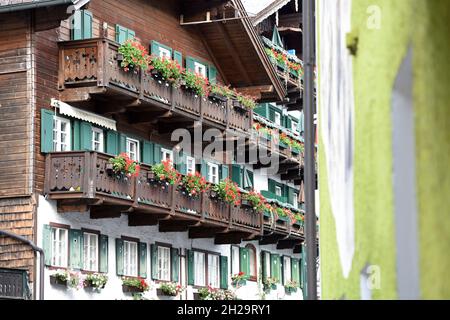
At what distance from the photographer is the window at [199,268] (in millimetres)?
35781

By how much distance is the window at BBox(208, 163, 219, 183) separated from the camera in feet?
122

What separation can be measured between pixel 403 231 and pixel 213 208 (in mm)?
29565

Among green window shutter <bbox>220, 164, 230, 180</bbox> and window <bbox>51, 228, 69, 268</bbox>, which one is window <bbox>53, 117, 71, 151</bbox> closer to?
window <bbox>51, 228, 69, 268</bbox>

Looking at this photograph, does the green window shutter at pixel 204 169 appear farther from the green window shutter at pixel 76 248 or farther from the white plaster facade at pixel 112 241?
the green window shutter at pixel 76 248

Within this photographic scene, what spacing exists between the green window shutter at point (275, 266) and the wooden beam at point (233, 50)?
7306mm

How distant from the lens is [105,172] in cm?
2778

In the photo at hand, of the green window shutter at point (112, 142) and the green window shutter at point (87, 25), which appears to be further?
the green window shutter at point (112, 142)

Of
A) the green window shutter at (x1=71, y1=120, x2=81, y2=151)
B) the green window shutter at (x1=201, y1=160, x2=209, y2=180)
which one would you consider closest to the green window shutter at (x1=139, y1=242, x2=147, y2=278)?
the green window shutter at (x1=71, y1=120, x2=81, y2=151)

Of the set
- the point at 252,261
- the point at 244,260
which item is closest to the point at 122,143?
the point at 244,260

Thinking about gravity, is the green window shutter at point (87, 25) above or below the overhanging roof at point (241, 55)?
below

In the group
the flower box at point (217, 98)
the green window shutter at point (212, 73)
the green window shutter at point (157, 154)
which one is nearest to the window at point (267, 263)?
the green window shutter at point (212, 73)

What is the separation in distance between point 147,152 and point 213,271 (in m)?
5.67

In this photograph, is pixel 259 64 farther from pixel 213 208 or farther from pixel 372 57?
pixel 372 57
